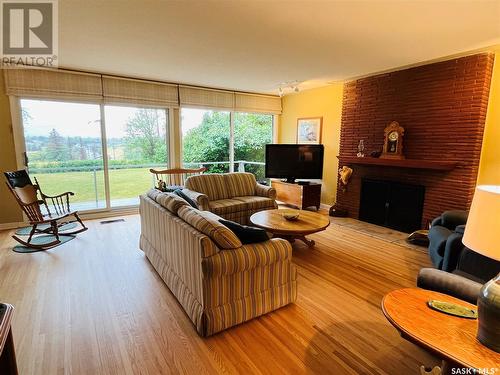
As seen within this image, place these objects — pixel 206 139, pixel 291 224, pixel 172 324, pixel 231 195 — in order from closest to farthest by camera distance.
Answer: pixel 172 324 < pixel 291 224 < pixel 231 195 < pixel 206 139

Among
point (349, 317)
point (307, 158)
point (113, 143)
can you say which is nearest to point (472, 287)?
point (349, 317)

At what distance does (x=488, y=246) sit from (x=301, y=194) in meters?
4.24

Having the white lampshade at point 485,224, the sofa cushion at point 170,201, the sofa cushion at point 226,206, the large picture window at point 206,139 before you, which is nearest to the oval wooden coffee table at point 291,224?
the sofa cushion at point 226,206

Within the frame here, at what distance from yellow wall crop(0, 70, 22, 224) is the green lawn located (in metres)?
0.42

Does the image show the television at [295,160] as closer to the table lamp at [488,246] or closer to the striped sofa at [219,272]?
the striped sofa at [219,272]

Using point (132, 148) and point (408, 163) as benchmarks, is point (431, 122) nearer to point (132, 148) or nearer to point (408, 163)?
point (408, 163)

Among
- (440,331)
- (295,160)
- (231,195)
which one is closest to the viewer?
(440,331)

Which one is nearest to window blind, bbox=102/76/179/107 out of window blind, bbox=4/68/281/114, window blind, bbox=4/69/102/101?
window blind, bbox=4/68/281/114

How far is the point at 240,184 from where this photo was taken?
4641 mm

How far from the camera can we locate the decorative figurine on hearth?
420 centimetres

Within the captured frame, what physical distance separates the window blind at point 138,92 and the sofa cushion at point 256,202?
95.5 inches

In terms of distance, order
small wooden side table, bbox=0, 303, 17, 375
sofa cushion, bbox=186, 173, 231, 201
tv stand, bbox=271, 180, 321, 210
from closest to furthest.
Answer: small wooden side table, bbox=0, 303, 17, 375, sofa cushion, bbox=186, 173, 231, 201, tv stand, bbox=271, 180, 321, 210

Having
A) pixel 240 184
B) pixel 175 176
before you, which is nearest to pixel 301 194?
pixel 240 184

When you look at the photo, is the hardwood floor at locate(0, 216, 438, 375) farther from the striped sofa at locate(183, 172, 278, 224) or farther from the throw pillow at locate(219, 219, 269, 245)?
the striped sofa at locate(183, 172, 278, 224)
